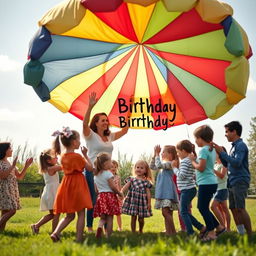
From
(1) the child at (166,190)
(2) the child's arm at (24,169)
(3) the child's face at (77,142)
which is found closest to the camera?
(3) the child's face at (77,142)

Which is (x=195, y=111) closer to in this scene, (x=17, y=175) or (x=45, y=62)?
(x=45, y=62)

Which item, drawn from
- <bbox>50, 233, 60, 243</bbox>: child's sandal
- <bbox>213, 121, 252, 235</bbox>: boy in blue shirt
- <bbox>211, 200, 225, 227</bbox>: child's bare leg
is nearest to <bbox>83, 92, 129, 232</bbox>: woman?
<bbox>50, 233, 60, 243</bbox>: child's sandal

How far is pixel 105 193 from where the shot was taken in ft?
17.5

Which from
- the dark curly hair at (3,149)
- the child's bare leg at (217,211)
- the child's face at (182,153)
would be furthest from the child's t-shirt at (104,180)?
the child's bare leg at (217,211)

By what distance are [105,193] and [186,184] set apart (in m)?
1.06

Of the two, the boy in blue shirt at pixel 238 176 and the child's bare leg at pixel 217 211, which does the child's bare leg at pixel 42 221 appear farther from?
the boy in blue shirt at pixel 238 176

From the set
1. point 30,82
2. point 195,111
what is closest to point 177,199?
point 195,111

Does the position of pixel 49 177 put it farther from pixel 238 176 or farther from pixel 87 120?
pixel 238 176

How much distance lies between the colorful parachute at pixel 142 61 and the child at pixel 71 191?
140 cm

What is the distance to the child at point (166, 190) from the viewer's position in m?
5.86

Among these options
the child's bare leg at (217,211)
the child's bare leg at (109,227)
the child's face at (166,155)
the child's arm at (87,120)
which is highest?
the child's arm at (87,120)

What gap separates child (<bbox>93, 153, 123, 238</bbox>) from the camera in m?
5.27

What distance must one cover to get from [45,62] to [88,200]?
2.46m

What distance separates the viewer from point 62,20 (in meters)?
5.38
